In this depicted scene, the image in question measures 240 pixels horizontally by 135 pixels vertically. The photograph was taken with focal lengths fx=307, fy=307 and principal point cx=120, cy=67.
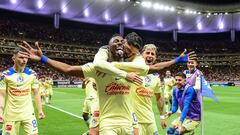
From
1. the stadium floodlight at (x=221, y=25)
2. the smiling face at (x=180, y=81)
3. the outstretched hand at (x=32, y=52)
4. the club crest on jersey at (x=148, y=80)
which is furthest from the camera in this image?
the stadium floodlight at (x=221, y=25)

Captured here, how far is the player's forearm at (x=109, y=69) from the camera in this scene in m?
4.07

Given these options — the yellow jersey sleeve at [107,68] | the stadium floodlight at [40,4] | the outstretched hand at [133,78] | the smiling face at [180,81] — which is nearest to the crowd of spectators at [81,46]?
the stadium floodlight at [40,4]

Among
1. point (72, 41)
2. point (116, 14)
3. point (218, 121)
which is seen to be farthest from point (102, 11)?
point (218, 121)

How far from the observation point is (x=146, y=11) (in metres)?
69.6

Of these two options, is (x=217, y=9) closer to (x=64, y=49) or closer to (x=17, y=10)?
(x=64, y=49)

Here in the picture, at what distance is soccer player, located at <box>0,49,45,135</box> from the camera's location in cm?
640

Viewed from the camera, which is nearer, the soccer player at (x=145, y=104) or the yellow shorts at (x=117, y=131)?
the yellow shorts at (x=117, y=131)

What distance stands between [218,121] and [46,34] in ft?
197

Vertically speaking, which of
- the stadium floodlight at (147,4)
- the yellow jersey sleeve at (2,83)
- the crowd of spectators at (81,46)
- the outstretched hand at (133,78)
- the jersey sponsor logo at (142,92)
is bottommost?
the jersey sponsor logo at (142,92)

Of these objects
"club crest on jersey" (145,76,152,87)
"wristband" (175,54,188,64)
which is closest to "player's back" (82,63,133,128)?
"wristband" (175,54,188,64)

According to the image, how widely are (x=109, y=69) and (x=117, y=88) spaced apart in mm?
418

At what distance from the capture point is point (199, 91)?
277 inches

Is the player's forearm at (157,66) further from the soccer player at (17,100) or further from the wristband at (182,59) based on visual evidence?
the soccer player at (17,100)

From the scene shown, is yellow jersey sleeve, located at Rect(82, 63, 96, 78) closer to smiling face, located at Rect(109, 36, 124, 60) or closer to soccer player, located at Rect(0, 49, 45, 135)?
smiling face, located at Rect(109, 36, 124, 60)
